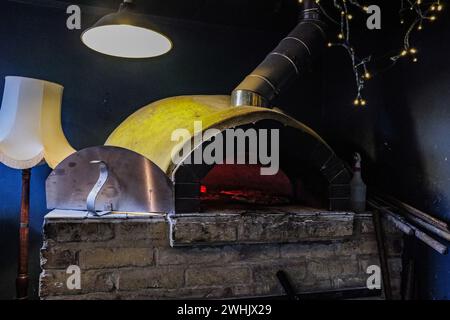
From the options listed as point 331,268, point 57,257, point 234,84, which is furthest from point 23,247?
point 234,84

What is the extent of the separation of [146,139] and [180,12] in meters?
1.19

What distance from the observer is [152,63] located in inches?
109

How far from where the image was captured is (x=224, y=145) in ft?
5.76

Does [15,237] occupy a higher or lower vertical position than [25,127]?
lower

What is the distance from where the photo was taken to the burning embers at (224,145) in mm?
1724

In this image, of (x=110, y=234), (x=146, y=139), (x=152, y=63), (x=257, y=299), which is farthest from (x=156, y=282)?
(x=152, y=63)

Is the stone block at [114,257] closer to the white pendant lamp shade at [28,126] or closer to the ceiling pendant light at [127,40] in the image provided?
the white pendant lamp shade at [28,126]

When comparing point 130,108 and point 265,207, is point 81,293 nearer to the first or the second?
point 265,207

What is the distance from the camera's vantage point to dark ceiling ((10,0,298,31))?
8.55 feet

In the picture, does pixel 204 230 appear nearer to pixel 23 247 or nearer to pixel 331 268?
pixel 331 268

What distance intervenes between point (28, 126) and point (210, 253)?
1316 mm

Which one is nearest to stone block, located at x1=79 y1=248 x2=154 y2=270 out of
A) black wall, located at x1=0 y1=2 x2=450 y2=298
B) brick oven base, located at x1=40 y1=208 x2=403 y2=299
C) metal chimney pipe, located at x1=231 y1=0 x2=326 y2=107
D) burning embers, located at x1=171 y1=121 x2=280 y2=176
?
brick oven base, located at x1=40 y1=208 x2=403 y2=299

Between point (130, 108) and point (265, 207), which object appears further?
A: point (130, 108)
